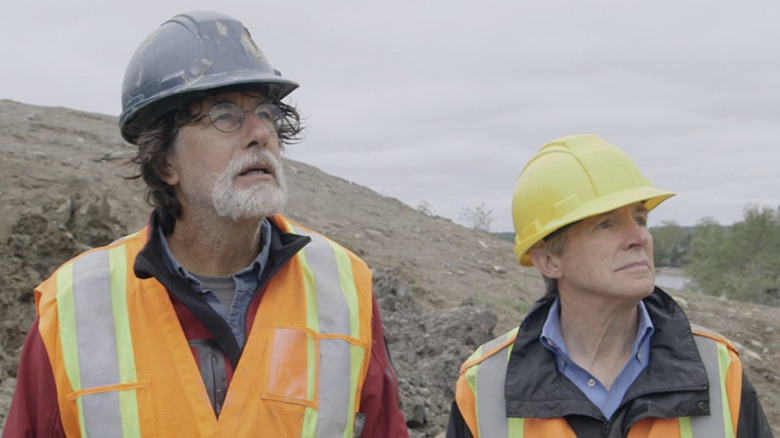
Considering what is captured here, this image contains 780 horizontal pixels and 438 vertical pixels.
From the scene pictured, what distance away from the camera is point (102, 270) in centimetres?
263

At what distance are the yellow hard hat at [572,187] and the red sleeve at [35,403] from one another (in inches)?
67.5

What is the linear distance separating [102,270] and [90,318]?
19 centimetres

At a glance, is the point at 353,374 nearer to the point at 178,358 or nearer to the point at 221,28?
the point at 178,358

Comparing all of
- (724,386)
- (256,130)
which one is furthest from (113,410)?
(724,386)

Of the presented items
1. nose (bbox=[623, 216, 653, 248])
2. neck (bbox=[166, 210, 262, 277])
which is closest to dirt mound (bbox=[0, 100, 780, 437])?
neck (bbox=[166, 210, 262, 277])

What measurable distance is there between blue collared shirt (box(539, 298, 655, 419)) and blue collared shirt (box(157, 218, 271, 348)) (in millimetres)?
1041

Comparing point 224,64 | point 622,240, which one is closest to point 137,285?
point 224,64

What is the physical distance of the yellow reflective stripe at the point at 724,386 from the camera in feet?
7.79

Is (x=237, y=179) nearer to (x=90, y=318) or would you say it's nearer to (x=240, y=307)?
(x=240, y=307)

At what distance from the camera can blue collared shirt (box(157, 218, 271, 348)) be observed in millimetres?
2613

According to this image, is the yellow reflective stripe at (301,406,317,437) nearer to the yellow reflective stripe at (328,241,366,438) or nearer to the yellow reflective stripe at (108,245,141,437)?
the yellow reflective stripe at (328,241,366,438)

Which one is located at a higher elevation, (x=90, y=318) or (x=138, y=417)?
(x=90, y=318)

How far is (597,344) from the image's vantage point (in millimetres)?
2719

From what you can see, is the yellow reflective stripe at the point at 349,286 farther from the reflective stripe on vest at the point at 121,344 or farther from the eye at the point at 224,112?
the eye at the point at 224,112
